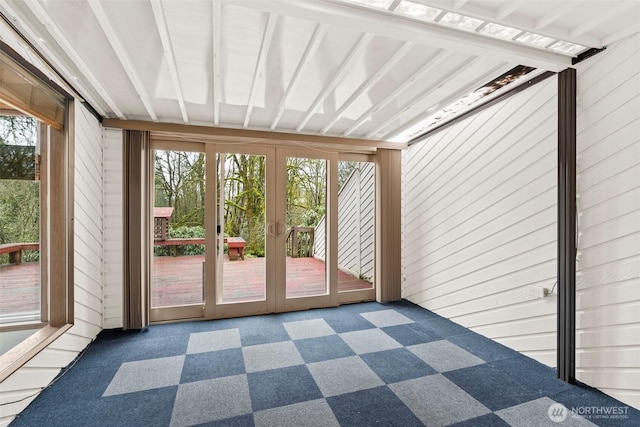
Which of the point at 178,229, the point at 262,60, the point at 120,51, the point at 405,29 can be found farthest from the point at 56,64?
the point at 405,29

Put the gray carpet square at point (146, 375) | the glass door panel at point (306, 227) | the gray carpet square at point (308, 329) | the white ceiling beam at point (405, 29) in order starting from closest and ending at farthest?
the white ceiling beam at point (405, 29) → the gray carpet square at point (146, 375) → the gray carpet square at point (308, 329) → the glass door panel at point (306, 227)

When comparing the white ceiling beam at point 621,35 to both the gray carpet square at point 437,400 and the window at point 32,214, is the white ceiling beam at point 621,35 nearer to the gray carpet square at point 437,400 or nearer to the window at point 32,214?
the gray carpet square at point 437,400

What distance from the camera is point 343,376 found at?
2416 mm

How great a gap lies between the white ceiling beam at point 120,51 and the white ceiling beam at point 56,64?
42 cm

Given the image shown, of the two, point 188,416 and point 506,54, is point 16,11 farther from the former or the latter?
point 506,54

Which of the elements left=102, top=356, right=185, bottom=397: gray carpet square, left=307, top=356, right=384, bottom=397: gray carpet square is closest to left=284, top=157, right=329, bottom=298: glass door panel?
left=307, top=356, right=384, bottom=397: gray carpet square

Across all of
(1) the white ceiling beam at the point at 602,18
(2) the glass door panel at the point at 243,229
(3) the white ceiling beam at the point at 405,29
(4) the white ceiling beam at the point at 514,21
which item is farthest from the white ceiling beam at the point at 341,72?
(1) the white ceiling beam at the point at 602,18

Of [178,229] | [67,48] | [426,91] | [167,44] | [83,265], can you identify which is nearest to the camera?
[167,44]

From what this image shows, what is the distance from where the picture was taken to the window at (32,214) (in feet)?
6.74

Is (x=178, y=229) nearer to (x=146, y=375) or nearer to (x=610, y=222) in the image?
(x=146, y=375)

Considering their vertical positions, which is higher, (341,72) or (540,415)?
(341,72)

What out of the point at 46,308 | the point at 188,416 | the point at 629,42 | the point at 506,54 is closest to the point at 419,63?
the point at 506,54

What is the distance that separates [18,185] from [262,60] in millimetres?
2113

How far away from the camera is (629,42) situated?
194 centimetres
